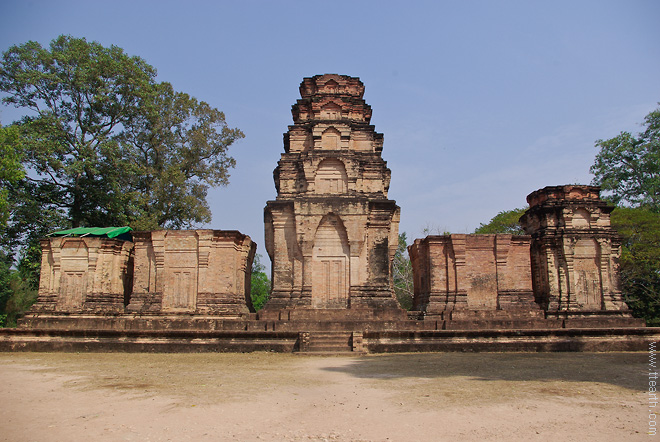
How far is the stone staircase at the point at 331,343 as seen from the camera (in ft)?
50.2

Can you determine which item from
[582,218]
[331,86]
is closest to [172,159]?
[331,86]

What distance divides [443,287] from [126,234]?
15028 millimetres

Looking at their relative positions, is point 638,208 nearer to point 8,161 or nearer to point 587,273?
point 587,273

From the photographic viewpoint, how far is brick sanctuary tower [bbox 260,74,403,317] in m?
18.8

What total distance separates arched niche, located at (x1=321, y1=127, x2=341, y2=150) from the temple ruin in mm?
41

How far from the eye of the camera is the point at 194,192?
1221 inches

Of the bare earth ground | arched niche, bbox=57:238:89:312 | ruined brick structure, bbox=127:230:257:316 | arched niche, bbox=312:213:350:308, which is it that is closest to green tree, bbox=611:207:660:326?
the bare earth ground

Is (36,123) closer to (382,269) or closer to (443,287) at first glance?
(382,269)

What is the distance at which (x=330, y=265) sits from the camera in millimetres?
19172

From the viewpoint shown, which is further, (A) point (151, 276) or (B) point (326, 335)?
(A) point (151, 276)

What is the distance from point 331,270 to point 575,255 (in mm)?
10373

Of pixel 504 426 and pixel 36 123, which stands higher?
pixel 36 123

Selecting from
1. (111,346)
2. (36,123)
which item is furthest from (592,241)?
(36,123)

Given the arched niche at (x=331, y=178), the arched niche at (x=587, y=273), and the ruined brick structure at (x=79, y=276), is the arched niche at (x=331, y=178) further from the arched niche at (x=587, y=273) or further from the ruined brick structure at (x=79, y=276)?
the arched niche at (x=587, y=273)
